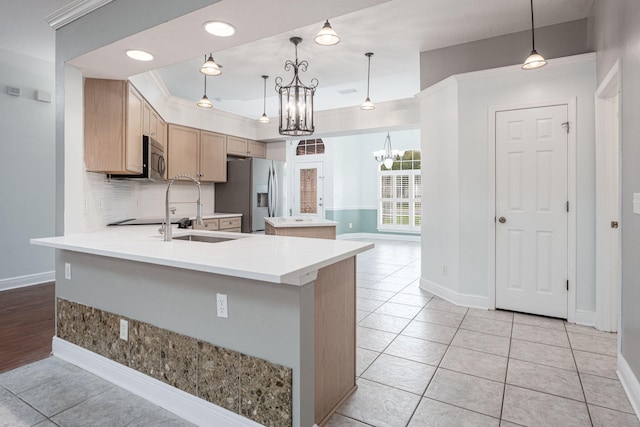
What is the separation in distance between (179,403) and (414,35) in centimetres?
378

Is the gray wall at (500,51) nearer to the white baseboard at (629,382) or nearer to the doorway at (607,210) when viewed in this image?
the doorway at (607,210)

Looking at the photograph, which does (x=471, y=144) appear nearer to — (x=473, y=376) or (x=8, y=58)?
(x=473, y=376)

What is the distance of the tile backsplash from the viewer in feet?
10.3

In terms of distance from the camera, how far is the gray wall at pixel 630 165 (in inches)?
76.5

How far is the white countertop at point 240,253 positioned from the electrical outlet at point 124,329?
489mm

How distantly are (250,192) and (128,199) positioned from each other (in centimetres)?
192

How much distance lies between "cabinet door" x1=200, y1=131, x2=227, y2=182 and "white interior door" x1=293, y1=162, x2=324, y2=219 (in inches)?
145

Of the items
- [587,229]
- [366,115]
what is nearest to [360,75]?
[366,115]

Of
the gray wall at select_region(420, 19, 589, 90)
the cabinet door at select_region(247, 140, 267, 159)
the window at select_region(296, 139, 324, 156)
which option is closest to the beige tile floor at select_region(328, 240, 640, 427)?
the gray wall at select_region(420, 19, 589, 90)

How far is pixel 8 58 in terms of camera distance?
164 inches

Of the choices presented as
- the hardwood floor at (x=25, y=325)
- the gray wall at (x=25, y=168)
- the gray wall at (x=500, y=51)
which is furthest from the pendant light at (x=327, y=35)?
the gray wall at (x=25, y=168)

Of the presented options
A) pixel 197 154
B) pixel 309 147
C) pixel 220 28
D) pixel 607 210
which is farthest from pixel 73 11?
pixel 309 147

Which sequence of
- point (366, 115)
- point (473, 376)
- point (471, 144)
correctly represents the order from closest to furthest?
point (473, 376), point (471, 144), point (366, 115)

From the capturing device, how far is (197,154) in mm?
5395
